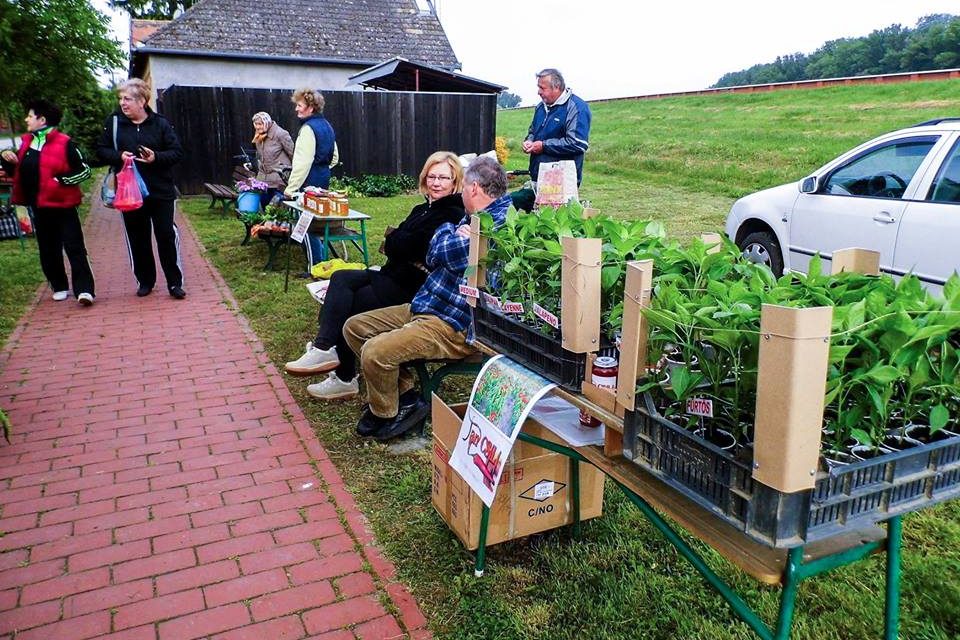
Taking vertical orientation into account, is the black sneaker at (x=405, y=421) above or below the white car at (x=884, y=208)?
below

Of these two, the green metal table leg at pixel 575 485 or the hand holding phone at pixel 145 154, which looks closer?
the green metal table leg at pixel 575 485

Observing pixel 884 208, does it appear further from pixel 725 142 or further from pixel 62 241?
pixel 725 142

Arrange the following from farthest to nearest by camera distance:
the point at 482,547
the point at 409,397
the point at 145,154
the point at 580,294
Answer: the point at 145,154
the point at 409,397
the point at 482,547
the point at 580,294

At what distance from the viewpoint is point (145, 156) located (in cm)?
627

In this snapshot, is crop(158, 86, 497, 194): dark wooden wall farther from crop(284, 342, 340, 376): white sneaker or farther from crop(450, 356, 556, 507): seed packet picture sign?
crop(450, 356, 556, 507): seed packet picture sign

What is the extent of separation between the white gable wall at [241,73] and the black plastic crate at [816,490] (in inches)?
714

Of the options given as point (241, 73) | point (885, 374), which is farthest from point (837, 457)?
point (241, 73)

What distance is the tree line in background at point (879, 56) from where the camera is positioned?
48969mm

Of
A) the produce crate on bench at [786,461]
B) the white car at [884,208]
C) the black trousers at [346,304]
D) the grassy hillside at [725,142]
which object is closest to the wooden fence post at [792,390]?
the produce crate on bench at [786,461]

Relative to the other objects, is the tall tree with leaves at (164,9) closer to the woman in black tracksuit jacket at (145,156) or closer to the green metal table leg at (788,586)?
the woman in black tracksuit jacket at (145,156)

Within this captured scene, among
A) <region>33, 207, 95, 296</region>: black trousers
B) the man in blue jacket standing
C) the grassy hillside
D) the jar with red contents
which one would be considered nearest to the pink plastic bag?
<region>33, 207, 95, 296</region>: black trousers

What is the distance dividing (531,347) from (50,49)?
1365 cm

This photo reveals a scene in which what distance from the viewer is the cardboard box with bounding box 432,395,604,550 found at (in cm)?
285

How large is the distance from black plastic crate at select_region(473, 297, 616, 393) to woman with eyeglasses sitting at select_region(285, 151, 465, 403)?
1217mm
